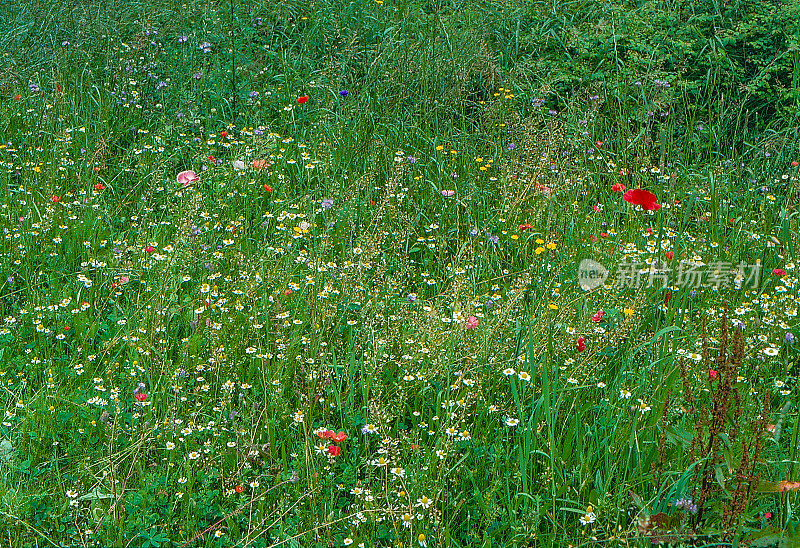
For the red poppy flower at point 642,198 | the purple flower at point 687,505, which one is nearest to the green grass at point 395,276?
the purple flower at point 687,505

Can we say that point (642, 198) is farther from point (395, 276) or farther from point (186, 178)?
point (186, 178)

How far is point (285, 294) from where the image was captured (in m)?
2.95

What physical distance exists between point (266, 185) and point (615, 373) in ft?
6.57

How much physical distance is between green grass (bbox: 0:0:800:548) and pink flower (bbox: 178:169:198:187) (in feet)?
0.18

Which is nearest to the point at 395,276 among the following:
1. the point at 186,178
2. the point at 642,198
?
the point at 642,198

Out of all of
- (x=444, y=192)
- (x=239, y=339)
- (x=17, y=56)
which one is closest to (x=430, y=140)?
(x=444, y=192)

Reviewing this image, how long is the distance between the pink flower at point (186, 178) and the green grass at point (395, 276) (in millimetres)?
54

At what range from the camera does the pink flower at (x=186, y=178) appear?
3.86 m

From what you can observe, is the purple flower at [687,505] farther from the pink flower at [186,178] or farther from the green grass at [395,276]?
the pink flower at [186,178]

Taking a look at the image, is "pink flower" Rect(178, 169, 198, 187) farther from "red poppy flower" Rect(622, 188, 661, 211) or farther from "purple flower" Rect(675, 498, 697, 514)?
"purple flower" Rect(675, 498, 697, 514)

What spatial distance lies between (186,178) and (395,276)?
53.3 inches

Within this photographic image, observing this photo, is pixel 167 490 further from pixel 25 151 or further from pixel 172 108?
pixel 172 108

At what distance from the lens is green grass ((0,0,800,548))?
209 cm

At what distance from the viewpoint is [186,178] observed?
387 cm
